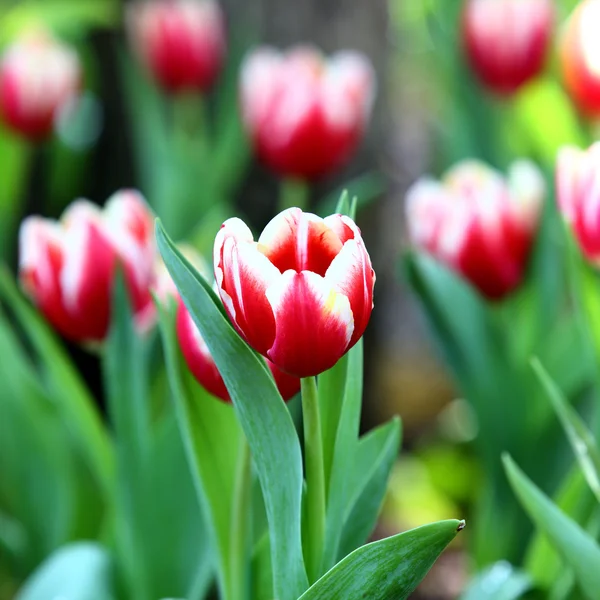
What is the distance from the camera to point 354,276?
1.50 feet

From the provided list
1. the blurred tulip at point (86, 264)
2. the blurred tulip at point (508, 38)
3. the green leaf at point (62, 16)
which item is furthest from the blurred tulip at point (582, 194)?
the green leaf at point (62, 16)

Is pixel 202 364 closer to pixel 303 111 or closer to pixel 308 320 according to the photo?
pixel 308 320

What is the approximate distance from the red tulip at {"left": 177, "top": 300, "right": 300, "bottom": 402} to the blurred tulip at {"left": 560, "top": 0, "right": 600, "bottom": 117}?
71cm

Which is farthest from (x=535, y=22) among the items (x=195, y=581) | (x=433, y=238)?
(x=195, y=581)

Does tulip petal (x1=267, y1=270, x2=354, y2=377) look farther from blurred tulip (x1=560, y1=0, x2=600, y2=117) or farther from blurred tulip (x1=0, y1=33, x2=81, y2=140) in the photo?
blurred tulip (x1=0, y1=33, x2=81, y2=140)

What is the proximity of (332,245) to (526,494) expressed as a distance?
10.4 inches

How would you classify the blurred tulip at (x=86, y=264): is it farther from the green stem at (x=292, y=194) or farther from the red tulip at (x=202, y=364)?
the green stem at (x=292, y=194)

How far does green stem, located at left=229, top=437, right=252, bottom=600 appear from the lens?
23.5 inches

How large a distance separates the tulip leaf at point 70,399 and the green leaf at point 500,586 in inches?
14.2

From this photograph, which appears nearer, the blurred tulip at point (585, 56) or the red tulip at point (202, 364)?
the red tulip at point (202, 364)

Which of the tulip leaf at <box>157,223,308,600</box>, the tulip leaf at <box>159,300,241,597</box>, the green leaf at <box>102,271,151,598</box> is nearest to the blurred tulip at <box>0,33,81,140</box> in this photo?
the green leaf at <box>102,271,151,598</box>

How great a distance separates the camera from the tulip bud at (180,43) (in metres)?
1.45

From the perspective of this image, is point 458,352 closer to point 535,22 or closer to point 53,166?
point 535,22

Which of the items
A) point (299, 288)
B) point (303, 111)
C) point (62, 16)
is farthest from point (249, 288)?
point (62, 16)
